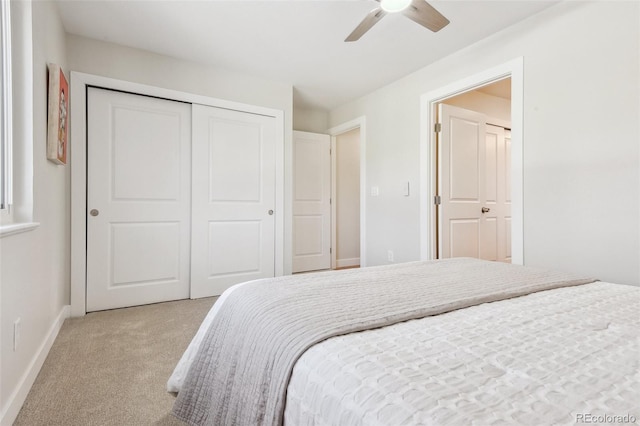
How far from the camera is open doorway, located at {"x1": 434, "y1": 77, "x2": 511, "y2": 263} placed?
3.06 metres

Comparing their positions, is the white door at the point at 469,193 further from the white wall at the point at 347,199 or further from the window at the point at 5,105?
the window at the point at 5,105

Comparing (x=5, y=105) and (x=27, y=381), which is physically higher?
(x=5, y=105)

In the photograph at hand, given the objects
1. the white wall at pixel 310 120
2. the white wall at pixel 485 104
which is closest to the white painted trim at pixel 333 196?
the white wall at pixel 310 120

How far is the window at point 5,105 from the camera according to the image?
1.42 m

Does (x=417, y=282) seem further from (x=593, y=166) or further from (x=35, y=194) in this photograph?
(x=35, y=194)

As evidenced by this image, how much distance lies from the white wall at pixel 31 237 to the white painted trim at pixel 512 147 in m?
2.89

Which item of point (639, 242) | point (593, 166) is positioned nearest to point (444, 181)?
point (593, 166)

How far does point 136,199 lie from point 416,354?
285cm

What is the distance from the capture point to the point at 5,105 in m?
1.43

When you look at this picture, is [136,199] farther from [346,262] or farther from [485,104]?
[485,104]

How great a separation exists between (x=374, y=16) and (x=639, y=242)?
6.51 feet

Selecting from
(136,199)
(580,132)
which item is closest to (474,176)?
(580,132)

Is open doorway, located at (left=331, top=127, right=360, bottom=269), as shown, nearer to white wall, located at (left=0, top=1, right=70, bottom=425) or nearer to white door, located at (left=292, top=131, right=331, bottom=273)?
white door, located at (left=292, top=131, right=331, bottom=273)

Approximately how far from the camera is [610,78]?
188 centimetres
